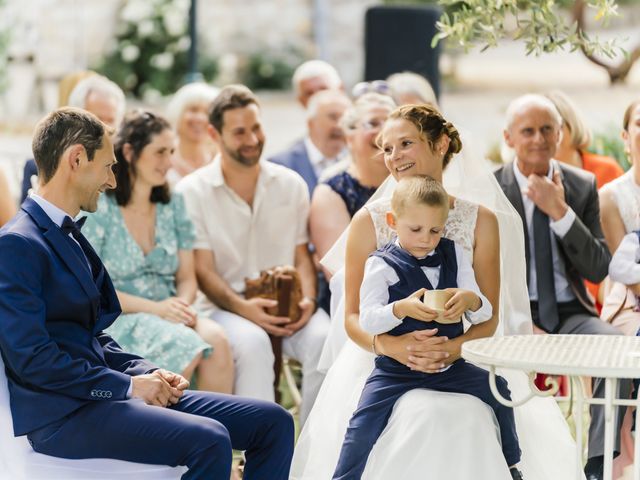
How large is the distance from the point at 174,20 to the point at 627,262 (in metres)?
13.4

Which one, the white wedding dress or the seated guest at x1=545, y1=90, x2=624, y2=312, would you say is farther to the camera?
the seated guest at x1=545, y1=90, x2=624, y2=312

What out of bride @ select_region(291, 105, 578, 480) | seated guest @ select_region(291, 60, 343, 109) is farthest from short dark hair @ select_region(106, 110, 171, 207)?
seated guest @ select_region(291, 60, 343, 109)

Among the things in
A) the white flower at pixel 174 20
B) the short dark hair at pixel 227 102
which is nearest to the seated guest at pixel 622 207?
the short dark hair at pixel 227 102

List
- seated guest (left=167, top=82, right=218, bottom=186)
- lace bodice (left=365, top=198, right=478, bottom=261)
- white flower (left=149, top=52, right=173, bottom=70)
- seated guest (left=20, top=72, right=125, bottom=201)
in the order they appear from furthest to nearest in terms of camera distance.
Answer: white flower (left=149, top=52, right=173, bottom=70) → seated guest (left=167, top=82, right=218, bottom=186) → seated guest (left=20, top=72, right=125, bottom=201) → lace bodice (left=365, top=198, right=478, bottom=261)

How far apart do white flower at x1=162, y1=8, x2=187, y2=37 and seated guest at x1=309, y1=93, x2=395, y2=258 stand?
12227 millimetres

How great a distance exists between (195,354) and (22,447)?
4.52ft

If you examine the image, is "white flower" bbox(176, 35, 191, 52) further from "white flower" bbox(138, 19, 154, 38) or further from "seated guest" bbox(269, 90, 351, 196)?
"seated guest" bbox(269, 90, 351, 196)

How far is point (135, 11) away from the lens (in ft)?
59.2

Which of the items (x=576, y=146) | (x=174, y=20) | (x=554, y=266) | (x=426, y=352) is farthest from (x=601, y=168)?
(x=174, y=20)

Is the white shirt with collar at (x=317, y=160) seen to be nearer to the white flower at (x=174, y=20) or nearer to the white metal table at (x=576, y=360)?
the white metal table at (x=576, y=360)

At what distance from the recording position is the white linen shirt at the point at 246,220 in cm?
569

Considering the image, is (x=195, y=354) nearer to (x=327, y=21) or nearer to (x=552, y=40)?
(x=552, y=40)

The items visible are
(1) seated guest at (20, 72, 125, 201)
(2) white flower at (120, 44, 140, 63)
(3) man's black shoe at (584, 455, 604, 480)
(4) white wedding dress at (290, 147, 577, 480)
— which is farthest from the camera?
(2) white flower at (120, 44, 140, 63)

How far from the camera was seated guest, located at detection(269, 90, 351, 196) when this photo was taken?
264 inches
